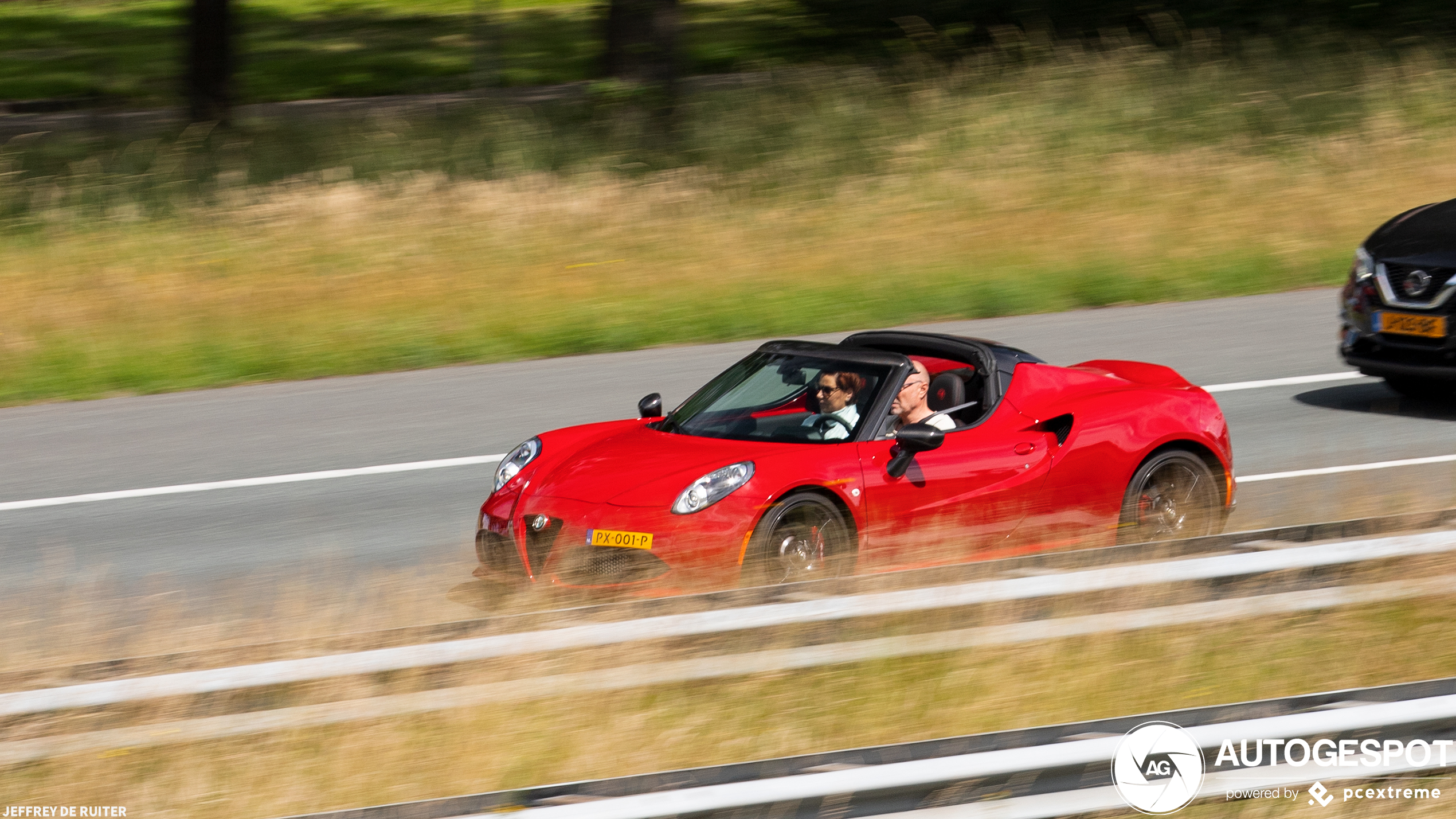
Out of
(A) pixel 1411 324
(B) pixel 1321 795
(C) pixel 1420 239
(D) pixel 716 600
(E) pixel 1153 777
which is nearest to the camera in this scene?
(E) pixel 1153 777

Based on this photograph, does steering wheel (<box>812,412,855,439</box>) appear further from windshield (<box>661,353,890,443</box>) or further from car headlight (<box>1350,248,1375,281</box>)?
car headlight (<box>1350,248,1375,281</box>)

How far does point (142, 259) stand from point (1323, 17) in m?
18.9

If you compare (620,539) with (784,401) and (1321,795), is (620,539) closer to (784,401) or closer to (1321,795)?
(784,401)

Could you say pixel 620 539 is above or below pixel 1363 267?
below

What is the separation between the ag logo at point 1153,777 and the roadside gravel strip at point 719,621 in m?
0.92

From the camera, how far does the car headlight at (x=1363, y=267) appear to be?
10.4 metres

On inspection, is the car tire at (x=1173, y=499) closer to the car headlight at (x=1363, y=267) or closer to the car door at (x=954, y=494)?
the car door at (x=954, y=494)

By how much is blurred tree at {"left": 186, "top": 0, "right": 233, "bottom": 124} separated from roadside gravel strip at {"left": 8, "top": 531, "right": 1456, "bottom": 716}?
60.8 feet

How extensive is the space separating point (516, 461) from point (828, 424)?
5.41 ft

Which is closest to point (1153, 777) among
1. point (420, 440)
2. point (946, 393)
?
point (946, 393)

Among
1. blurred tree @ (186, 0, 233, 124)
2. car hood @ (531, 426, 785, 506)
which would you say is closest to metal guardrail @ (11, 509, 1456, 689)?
car hood @ (531, 426, 785, 506)

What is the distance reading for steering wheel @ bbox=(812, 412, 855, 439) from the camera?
23.1 ft

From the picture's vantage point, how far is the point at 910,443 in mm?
6691

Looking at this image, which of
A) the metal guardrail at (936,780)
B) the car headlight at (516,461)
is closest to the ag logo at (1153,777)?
the metal guardrail at (936,780)
